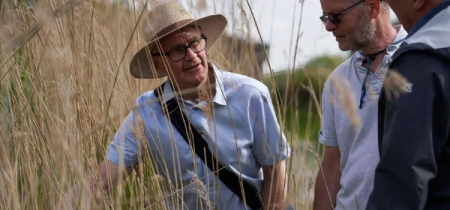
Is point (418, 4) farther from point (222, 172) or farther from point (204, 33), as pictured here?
point (204, 33)

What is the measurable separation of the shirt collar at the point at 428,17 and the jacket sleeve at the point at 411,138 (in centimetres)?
12

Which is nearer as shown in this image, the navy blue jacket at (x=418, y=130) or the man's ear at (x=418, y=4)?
the navy blue jacket at (x=418, y=130)

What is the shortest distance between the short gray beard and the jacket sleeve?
62 centimetres

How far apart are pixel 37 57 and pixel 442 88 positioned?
4.08 ft

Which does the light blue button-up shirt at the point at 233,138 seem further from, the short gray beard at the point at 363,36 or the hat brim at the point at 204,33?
the short gray beard at the point at 363,36

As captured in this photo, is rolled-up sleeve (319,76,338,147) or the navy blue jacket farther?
rolled-up sleeve (319,76,338,147)

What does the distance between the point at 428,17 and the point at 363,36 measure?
54 cm

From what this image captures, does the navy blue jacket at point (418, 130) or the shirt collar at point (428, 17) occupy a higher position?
the shirt collar at point (428, 17)

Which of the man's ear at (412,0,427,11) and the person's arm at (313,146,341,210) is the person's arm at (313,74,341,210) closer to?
the person's arm at (313,146,341,210)

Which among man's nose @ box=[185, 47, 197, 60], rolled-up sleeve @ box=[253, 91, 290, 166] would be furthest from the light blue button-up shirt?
man's nose @ box=[185, 47, 197, 60]

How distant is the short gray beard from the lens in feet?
5.67

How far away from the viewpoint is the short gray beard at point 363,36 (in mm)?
1729

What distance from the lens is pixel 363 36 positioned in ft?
5.68

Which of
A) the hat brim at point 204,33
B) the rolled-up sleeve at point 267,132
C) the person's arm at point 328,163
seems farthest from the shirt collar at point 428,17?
the hat brim at point 204,33
